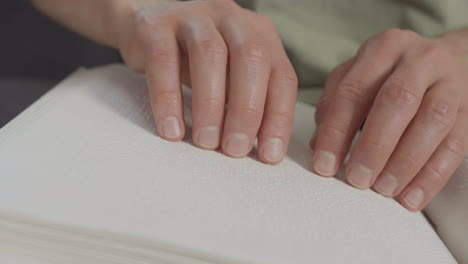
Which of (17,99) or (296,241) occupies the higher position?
(296,241)

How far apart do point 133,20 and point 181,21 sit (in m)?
0.08

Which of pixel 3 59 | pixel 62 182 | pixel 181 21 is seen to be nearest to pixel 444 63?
pixel 181 21

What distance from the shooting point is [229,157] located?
0.41m

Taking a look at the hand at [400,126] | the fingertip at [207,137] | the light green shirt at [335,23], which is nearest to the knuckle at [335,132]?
the hand at [400,126]

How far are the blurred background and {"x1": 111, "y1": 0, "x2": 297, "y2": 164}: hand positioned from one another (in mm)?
259

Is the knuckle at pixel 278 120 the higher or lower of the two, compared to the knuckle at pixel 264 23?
lower

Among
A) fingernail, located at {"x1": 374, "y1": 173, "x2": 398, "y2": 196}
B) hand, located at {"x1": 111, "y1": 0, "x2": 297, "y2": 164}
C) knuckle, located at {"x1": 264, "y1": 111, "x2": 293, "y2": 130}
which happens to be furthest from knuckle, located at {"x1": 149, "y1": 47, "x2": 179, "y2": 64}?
fingernail, located at {"x1": 374, "y1": 173, "x2": 398, "y2": 196}

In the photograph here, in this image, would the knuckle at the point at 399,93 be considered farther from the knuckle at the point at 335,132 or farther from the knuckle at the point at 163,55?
the knuckle at the point at 163,55

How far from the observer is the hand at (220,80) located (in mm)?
413

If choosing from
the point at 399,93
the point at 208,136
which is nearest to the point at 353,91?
the point at 399,93

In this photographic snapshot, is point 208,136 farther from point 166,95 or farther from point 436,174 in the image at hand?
point 436,174

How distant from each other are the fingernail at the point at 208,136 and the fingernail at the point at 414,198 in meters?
0.18

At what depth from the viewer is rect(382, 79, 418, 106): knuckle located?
420 mm

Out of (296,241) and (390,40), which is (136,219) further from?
(390,40)
